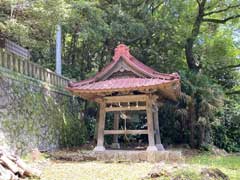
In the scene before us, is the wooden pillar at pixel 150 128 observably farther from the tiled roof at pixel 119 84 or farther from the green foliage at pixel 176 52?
the green foliage at pixel 176 52

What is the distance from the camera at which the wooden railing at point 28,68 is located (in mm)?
7719

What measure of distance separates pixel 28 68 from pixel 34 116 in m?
1.39

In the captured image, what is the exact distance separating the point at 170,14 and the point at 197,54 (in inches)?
94.9

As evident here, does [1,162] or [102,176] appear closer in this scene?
[1,162]

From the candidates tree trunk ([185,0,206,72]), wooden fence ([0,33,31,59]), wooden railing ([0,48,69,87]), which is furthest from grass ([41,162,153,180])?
tree trunk ([185,0,206,72])

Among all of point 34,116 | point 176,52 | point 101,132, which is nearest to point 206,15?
point 176,52

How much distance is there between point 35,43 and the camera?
25.0 ft

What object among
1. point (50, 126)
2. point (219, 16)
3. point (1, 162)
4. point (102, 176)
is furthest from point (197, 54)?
point (1, 162)

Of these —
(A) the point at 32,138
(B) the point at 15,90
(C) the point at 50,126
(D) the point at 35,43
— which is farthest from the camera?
(C) the point at 50,126

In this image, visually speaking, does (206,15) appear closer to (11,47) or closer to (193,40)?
(193,40)

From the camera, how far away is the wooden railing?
7.72 m

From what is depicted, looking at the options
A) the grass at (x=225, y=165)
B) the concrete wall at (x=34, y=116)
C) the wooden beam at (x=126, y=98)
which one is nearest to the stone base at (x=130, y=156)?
the grass at (x=225, y=165)

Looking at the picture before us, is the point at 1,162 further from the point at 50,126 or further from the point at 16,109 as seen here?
the point at 50,126

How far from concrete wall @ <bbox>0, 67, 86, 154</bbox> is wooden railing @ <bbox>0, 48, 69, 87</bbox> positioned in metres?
0.16
